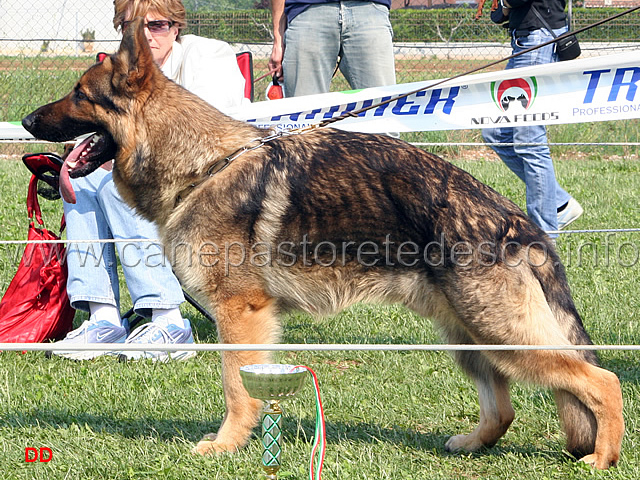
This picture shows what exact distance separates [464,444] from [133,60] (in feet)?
7.60

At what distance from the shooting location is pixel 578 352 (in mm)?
2855

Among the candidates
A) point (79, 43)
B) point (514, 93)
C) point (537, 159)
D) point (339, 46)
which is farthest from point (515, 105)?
point (79, 43)

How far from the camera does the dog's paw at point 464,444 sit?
3.19 m

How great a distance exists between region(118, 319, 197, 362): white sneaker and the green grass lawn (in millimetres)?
90

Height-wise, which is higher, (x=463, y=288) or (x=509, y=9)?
(x=509, y=9)

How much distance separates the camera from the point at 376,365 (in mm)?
4219

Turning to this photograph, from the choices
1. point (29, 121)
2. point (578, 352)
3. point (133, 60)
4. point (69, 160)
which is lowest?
point (578, 352)

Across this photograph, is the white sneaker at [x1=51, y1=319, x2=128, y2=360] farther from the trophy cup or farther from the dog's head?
the trophy cup

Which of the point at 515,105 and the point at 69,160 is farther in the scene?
the point at 515,105

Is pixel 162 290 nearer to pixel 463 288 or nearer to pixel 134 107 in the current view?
pixel 134 107

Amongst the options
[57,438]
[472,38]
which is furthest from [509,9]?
[472,38]

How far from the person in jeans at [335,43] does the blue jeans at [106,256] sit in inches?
70.4

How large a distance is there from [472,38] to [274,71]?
13.2m

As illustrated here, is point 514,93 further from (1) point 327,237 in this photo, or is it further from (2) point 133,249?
(2) point 133,249
